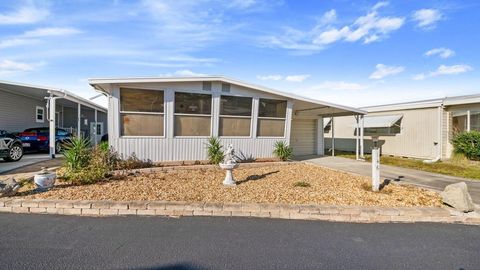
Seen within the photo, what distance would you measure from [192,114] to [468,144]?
1221 centimetres

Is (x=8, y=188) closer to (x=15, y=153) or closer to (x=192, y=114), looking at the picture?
(x=192, y=114)

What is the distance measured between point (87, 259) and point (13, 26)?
9102 mm

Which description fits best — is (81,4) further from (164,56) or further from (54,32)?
(164,56)

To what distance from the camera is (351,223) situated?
4.46 m

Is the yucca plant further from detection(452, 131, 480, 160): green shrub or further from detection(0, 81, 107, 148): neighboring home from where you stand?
detection(452, 131, 480, 160): green shrub

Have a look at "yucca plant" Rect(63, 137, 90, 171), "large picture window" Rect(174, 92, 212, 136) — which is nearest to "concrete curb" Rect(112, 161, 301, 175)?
"yucca plant" Rect(63, 137, 90, 171)

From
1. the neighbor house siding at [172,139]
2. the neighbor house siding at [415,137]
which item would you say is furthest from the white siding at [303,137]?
the neighbor house siding at [172,139]

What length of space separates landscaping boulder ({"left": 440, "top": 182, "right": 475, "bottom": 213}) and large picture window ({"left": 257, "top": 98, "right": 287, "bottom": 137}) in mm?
6373

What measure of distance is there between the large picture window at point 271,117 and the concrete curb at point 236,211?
6.04 meters

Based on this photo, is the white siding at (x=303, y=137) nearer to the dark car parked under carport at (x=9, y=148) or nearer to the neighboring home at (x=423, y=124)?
the neighboring home at (x=423, y=124)

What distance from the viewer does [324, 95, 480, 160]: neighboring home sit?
41.1 feet

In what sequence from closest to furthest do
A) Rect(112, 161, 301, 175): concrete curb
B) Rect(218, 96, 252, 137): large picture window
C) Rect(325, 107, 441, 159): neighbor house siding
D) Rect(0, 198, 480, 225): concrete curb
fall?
Rect(0, 198, 480, 225): concrete curb
Rect(112, 161, 301, 175): concrete curb
Rect(218, 96, 252, 137): large picture window
Rect(325, 107, 441, 159): neighbor house siding

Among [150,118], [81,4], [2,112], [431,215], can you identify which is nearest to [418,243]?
[431,215]

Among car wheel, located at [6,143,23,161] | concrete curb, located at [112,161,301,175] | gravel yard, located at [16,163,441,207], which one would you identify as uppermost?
car wheel, located at [6,143,23,161]
